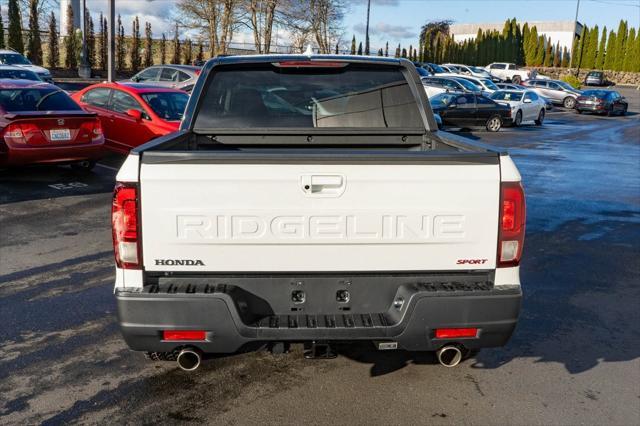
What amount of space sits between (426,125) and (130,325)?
2616mm

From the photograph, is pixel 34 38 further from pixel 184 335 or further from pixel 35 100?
pixel 184 335

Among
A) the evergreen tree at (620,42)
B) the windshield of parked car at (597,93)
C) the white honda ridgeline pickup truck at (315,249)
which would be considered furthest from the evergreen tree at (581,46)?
the white honda ridgeline pickup truck at (315,249)

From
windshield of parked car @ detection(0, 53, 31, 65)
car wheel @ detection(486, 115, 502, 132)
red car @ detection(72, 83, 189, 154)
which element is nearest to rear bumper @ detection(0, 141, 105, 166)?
red car @ detection(72, 83, 189, 154)

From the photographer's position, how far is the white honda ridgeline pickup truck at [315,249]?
3367 millimetres

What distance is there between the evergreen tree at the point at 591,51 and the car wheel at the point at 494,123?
197 ft

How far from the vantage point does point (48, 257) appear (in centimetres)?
700

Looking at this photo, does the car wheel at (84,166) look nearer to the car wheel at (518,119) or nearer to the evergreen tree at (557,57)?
the car wheel at (518,119)

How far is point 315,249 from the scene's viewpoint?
3.49 m

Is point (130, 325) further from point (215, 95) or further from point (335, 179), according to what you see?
point (215, 95)

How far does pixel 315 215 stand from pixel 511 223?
3.54 ft

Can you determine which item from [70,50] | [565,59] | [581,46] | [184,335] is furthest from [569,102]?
[565,59]

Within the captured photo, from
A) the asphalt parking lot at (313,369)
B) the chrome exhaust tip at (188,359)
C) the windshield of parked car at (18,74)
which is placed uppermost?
the windshield of parked car at (18,74)

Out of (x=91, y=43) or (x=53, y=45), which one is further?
(x=91, y=43)

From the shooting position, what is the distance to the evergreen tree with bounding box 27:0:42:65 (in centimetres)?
4053
